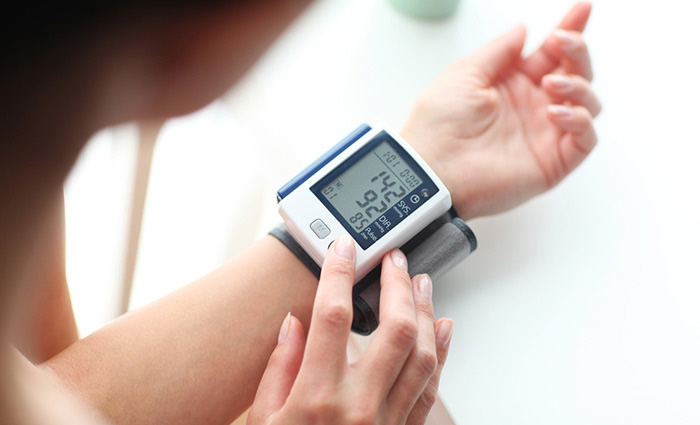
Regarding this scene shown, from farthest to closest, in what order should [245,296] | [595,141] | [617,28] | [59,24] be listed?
[617,28] < [595,141] < [245,296] < [59,24]

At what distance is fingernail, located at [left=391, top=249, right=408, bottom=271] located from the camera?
2.71ft

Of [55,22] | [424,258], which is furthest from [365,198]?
[55,22]

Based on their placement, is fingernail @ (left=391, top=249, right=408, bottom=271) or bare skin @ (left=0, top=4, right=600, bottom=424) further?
fingernail @ (left=391, top=249, right=408, bottom=271)

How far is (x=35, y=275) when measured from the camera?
0.81 meters

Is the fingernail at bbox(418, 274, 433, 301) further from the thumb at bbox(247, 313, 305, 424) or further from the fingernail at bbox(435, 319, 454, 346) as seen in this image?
the thumb at bbox(247, 313, 305, 424)

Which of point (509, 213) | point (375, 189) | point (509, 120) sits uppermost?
point (375, 189)

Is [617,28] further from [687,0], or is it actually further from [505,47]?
[505,47]

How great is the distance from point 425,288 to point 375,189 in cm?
17

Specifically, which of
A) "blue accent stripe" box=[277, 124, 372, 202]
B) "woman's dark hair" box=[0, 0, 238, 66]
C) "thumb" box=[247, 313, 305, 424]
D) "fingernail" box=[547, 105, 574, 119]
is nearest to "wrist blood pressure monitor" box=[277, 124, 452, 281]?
"blue accent stripe" box=[277, 124, 372, 202]

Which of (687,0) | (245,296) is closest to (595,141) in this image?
(687,0)

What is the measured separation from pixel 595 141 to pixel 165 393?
2.57ft

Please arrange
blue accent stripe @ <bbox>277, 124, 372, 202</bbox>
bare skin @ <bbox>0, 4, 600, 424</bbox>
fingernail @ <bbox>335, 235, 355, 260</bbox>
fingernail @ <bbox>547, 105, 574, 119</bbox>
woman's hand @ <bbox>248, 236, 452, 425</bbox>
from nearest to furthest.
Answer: bare skin @ <bbox>0, 4, 600, 424</bbox>, woman's hand @ <bbox>248, 236, 452, 425</bbox>, fingernail @ <bbox>335, 235, 355, 260</bbox>, blue accent stripe @ <bbox>277, 124, 372, 202</bbox>, fingernail @ <bbox>547, 105, 574, 119</bbox>

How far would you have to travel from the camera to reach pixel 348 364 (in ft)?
2.23

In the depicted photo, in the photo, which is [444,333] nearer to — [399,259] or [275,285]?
[399,259]
